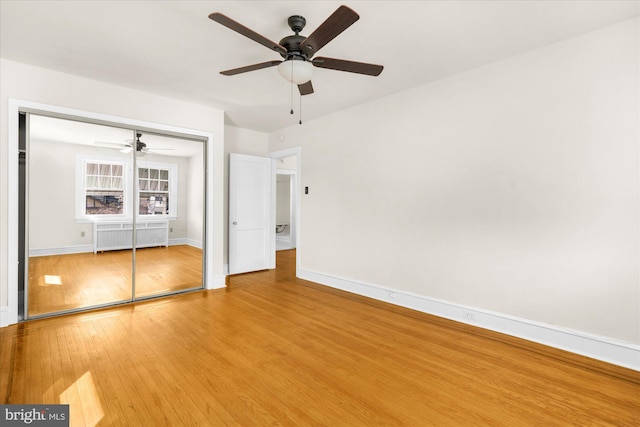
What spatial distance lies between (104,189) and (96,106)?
39.8 inches

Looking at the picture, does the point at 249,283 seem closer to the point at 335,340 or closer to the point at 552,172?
the point at 335,340

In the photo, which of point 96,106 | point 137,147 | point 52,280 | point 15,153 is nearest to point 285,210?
point 137,147

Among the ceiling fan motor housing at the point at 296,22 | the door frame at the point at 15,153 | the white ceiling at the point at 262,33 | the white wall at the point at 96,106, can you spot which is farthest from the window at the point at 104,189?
the ceiling fan motor housing at the point at 296,22

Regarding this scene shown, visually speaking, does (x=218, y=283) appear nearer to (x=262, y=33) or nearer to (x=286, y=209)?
(x=262, y=33)

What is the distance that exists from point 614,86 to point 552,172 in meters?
0.80

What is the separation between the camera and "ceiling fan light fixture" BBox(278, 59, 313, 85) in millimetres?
2451

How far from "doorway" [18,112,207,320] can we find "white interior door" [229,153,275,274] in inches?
36.6

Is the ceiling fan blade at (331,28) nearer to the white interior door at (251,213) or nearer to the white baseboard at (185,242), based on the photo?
the white baseboard at (185,242)

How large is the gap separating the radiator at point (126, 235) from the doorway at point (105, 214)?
0.04ft

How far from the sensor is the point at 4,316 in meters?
3.26

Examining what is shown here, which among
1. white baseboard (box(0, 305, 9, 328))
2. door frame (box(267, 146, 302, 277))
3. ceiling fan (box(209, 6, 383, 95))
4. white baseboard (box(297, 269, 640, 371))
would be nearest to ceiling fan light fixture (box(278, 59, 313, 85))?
ceiling fan (box(209, 6, 383, 95))

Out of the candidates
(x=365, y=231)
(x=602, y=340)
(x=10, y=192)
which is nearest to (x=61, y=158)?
(x=10, y=192)

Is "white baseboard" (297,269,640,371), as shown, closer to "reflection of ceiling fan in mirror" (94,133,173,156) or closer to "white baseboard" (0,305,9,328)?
"reflection of ceiling fan in mirror" (94,133,173,156)

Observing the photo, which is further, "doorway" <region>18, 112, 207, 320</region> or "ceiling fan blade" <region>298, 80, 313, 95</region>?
"doorway" <region>18, 112, 207, 320</region>
